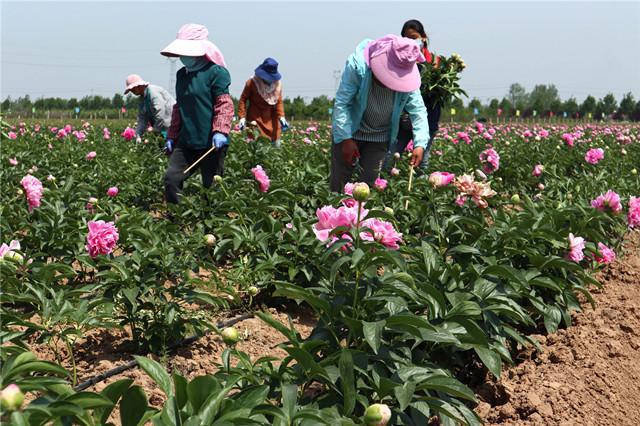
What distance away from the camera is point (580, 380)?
239cm

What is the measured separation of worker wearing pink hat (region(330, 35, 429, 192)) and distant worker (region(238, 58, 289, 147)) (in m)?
3.19

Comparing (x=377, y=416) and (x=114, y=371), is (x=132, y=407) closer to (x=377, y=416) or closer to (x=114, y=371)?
(x=377, y=416)

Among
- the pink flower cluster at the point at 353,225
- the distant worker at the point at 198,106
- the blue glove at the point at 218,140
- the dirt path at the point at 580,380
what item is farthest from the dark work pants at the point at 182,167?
the dirt path at the point at 580,380

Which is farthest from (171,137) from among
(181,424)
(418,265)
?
(181,424)

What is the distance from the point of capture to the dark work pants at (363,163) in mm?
4242

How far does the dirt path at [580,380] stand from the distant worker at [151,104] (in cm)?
539

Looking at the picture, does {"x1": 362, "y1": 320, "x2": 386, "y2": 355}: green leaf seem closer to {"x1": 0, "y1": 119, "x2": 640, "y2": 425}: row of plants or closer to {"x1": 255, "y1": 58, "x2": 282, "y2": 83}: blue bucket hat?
{"x1": 0, "y1": 119, "x2": 640, "y2": 425}: row of plants

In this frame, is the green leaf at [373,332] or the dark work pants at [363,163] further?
the dark work pants at [363,163]

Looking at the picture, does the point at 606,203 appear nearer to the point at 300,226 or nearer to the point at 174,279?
the point at 300,226

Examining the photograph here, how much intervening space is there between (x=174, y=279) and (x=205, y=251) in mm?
1117

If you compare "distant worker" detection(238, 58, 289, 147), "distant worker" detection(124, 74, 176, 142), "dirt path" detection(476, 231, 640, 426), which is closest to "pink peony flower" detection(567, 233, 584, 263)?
"dirt path" detection(476, 231, 640, 426)

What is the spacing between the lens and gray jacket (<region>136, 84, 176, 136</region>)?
696cm

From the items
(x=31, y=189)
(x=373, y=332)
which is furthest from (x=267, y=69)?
(x=373, y=332)

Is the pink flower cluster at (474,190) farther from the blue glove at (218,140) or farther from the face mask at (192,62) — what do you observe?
the face mask at (192,62)
